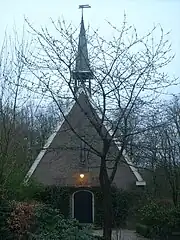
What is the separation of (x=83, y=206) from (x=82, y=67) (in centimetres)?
1115

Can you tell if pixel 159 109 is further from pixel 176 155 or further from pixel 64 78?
pixel 176 155

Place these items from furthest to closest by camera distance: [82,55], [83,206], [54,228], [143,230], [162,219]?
1. [83,206]
2. [143,230]
3. [162,219]
4. [82,55]
5. [54,228]

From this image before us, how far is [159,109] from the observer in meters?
11.6

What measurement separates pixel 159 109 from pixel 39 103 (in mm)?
3738

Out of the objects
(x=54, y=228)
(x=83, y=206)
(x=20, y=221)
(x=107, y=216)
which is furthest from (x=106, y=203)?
(x=83, y=206)

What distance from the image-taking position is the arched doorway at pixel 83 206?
2056 centimetres

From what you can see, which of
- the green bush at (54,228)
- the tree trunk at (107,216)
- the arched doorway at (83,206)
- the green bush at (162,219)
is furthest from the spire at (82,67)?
the arched doorway at (83,206)

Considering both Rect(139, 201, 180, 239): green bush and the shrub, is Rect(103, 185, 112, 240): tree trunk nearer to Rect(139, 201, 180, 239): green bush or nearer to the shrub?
the shrub

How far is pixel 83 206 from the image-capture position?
825 inches

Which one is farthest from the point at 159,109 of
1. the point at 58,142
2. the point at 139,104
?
the point at 58,142

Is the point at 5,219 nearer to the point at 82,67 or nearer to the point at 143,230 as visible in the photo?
the point at 82,67

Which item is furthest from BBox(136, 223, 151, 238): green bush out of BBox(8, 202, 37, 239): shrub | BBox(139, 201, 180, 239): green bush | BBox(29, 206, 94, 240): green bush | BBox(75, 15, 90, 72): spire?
BBox(8, 202, 37, 239): shrub

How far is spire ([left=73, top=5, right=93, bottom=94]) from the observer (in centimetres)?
1121

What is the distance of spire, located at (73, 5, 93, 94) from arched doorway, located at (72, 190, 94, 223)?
34.7 ft
